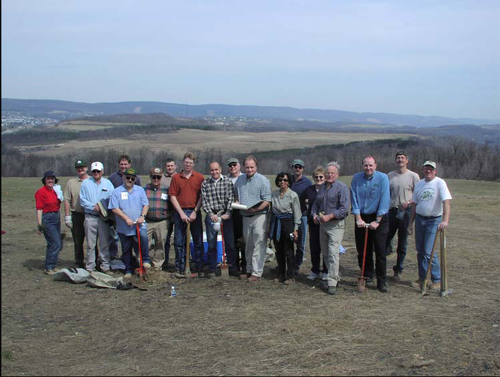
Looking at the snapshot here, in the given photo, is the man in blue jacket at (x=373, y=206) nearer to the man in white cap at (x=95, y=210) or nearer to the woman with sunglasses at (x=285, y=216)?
the woman with sunglasses at (x=285, y=216)

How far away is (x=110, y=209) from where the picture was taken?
28.6 ft

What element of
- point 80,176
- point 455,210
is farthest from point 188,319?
point 455,210

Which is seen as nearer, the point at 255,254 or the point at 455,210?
the point at 255,254

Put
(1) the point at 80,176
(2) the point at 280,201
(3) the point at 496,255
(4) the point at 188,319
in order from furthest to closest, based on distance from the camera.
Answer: (3) the point at 496,255 < (1) the point at 80,176 < (2) the point at 280,201 < (4) the point at 188,319

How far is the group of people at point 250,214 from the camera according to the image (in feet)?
26.5

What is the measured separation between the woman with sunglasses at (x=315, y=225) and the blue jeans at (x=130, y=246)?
9.17 feet

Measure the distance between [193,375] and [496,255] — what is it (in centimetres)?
810

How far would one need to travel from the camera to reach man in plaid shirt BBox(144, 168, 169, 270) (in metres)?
8.98

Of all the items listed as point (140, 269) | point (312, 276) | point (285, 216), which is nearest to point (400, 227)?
point (312, 276)

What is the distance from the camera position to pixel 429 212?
794cm

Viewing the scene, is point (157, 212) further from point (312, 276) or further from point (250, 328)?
point (250, 328)

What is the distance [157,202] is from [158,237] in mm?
639

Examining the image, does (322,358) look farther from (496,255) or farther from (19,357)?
(496,255)

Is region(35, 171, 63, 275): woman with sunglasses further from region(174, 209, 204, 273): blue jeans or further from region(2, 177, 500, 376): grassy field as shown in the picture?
region(174, 209, 204, 273): blue jeans
